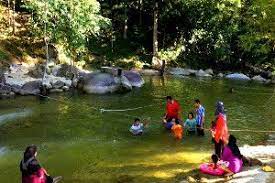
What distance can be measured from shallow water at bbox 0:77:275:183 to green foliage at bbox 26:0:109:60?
4.84 metres

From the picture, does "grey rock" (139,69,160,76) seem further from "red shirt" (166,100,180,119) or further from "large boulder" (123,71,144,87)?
"red shirt" (166,100,180,119)

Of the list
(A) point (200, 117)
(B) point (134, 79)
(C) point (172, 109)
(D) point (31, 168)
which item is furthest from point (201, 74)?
(D) point (31, 168)

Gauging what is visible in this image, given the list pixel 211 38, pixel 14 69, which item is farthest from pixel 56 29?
pixel 211 38

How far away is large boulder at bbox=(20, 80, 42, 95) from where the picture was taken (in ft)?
99.4

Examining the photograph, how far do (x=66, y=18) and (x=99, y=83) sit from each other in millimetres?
5115

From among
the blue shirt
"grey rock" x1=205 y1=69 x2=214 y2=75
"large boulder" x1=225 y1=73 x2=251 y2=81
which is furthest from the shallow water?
"grey rock" x1=205 y1=69 x2=214 y2=75

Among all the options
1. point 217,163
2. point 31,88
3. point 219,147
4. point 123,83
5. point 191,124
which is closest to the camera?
point 217,163

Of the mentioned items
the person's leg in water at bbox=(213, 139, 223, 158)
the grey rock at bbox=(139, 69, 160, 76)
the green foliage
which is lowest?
the person's leg in water at bbox=(213, 139, 223, 158)

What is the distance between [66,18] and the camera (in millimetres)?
32625

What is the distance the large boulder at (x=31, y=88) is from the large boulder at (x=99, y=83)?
318cm

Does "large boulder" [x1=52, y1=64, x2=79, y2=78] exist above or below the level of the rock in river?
→ above

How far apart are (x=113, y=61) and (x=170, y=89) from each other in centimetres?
1227

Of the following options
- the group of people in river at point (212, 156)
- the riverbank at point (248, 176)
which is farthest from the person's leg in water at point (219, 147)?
the riverbank at point (248, 176)

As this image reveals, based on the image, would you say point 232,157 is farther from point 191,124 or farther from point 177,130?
point 191,124
